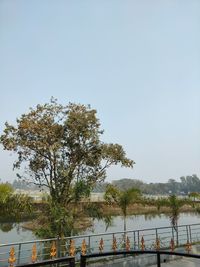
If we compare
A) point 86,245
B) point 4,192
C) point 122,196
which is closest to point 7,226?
point 4,192

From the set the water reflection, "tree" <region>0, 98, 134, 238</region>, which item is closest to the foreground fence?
"tree" <region>0, 98, 134, 238</region>

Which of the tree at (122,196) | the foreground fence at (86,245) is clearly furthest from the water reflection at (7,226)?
the foreground fence at (86,245)

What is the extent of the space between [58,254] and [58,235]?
2.34m

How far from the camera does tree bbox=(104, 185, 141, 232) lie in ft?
66.1

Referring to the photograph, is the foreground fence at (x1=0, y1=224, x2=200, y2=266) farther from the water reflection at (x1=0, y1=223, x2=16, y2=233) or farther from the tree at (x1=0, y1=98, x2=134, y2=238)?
the water reflection at (x1=0, y1=223, x2=16, y2=233)

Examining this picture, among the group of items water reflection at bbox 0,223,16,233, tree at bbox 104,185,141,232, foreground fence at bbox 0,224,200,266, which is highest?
tree at bbox 104,185,141,232

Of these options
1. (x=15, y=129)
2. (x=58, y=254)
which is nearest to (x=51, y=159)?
(x=15, y=129)

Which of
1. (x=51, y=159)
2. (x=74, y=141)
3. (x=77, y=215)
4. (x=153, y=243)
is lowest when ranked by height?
(x=153, y=243)

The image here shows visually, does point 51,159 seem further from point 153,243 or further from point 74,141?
point 153,243

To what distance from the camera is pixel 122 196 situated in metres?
20.4

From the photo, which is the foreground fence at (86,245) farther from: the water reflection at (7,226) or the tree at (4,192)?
the water reflection at (7,226)

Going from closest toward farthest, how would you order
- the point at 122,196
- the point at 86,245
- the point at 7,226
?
the point at 86,245
the point at 122,196
the point at 7,226

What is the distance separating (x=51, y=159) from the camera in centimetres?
1490

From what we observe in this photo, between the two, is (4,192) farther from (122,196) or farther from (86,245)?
(122,196)
